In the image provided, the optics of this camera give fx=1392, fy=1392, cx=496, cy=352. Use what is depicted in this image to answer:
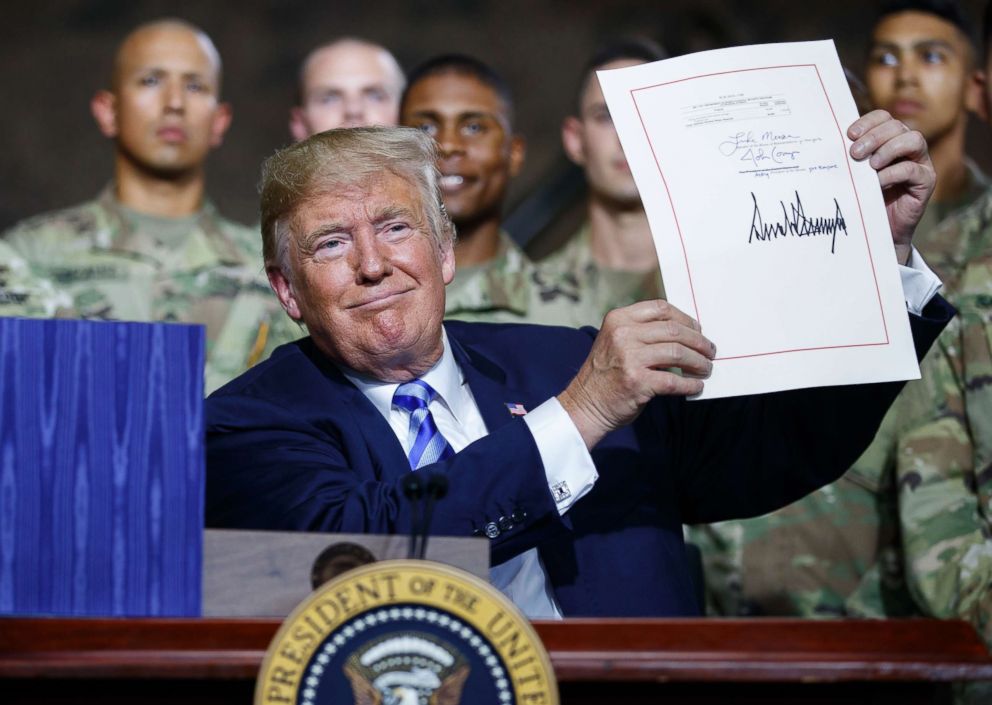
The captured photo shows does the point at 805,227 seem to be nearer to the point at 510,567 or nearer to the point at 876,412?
the point at 876,412

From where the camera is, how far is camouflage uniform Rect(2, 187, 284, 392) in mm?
3801

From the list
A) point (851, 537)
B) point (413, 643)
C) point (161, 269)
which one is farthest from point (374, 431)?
point (161, 269)

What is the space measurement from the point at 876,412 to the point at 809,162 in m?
0.43

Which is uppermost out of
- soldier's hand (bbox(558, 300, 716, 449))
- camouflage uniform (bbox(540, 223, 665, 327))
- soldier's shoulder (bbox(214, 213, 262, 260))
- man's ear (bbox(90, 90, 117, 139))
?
man's ear (bbox(90, 90, 117, 139))

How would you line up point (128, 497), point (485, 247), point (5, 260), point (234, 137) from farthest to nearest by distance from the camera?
point (234, 137) < point (485, 247) < point (5, 260) < point (128, 497)

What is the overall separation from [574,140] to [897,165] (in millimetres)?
2515

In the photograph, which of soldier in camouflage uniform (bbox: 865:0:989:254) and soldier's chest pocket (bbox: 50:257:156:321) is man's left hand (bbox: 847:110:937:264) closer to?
soldier in camouflage uniform (bbox: 865:0:989:254)

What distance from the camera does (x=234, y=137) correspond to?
14.8ft

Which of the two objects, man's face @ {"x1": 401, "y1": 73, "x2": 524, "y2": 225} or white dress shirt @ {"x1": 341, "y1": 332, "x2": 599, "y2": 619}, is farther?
man's face @ {"x1": 401, "y1": 73, "x2": 524, "y2": 225}

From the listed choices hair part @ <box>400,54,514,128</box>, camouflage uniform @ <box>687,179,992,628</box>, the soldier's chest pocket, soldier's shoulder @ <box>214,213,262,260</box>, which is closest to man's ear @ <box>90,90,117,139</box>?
soldier's shoulder @ <box>214,213,262,260</box>

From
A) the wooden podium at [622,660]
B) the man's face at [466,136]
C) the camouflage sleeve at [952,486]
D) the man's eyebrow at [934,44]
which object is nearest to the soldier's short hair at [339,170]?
the wooden podium at [622,660]

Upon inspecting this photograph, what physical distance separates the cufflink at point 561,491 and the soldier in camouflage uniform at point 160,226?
2.11 m

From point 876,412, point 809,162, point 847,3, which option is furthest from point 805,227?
point 847,3

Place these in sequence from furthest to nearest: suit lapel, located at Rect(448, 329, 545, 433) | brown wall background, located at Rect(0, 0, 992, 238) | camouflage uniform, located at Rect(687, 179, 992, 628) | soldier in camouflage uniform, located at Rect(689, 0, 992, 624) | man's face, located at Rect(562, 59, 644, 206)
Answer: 1. brown wall background, located at Rect(0, 0, 992, 238)
2. man's face, located at Rect(562, 59, 644, 206)
3. soldier in camouflage uniform, located at Rect(689, 0, 992, 624)
4. camouflage uniform, located at Rect(687, 179, 992, 628)
5. suit lapel, located at Rect(448, 329, 545, 433)
